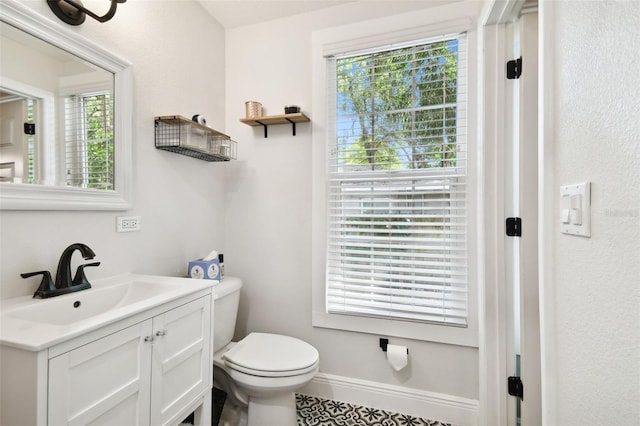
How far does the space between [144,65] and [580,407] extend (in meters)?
2.10

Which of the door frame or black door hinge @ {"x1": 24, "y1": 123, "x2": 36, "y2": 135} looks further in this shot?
the door frame

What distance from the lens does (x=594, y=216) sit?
0.61 m

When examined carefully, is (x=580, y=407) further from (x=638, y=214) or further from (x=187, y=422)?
(x=187, y=422)

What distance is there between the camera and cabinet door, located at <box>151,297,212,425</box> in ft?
3.85

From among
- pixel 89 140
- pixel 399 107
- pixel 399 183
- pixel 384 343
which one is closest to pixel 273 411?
pixel 384 343

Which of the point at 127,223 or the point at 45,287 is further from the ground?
the point at 127,223

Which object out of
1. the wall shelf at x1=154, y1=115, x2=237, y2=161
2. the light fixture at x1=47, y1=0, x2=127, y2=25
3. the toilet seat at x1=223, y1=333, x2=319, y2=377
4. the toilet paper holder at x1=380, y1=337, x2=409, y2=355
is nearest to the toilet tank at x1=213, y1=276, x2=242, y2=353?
the toilet seat at x1=223, y1=333, x2=319, y2=377

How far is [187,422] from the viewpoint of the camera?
169cm

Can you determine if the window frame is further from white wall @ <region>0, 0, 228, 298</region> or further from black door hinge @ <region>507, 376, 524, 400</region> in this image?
white wall @ <region>0, 0, 228, 298</region>

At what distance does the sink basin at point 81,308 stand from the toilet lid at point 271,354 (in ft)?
1.60

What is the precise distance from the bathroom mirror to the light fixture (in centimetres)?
5

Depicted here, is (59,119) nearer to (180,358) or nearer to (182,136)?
(182,136)

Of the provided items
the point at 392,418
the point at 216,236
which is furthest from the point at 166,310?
the point at 392,418

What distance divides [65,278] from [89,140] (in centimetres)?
59
